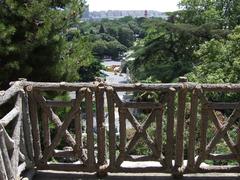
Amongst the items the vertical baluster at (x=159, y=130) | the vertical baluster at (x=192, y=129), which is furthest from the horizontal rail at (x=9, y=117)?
the vertical baluster at (x=192, y=129)

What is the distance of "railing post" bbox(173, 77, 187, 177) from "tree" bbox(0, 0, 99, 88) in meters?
5.54

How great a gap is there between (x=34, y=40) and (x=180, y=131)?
5.92 meters

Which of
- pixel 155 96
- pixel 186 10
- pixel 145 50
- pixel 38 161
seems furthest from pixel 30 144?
pixel 186 10

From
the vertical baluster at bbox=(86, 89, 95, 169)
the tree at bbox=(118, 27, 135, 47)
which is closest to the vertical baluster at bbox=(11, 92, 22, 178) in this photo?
the vertical baluster at bbox=(86, 89, 95, 169)

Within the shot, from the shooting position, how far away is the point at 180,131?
6.52 m

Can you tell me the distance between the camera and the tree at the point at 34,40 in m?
11.1

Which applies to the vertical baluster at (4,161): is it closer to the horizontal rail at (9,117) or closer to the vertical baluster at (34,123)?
the horizontal rail at (9,117)

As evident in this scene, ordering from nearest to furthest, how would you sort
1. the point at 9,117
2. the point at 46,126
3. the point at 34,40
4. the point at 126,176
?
1. the point at 9,117
2. the point at 46,126
3. the point at 126,176
4. the point at 34,40

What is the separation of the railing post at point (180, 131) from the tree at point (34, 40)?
5544 mm

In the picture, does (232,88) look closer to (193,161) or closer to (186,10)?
(193,161)

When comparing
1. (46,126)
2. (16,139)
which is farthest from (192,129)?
(16,139)

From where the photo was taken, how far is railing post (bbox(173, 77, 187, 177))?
6400mm

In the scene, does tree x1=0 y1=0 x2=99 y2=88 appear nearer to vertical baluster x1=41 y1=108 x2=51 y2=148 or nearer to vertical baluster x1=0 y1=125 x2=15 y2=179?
vertical baluster x1=41 y1=108 x2=51 y2=148

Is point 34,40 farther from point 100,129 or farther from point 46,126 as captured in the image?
point 100,129
